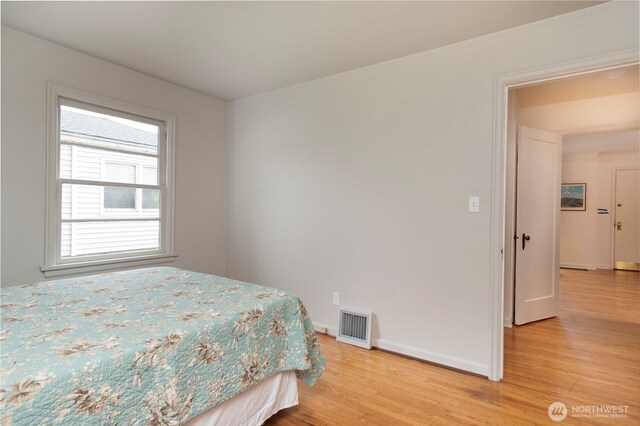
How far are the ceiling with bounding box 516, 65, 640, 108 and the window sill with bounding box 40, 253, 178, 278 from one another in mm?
3915

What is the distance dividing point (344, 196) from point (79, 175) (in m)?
2.33

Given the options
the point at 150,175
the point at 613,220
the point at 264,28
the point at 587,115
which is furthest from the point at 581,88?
the point at 613,220

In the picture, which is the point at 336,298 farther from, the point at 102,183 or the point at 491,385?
the point at 102,183

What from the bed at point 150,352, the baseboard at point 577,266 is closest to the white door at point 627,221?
the baseboard at point 577,266

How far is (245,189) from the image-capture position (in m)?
3.99

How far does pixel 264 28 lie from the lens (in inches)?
96.3

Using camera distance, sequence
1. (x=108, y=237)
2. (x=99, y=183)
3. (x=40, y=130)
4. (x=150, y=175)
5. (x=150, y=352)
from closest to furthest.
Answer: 1. (x=150, y=352)
2. (x=40, y=130)
3. (x=99, y=183)
4. (x=108, y=237)
5. (x=150, y=175)

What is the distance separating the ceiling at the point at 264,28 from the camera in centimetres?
218

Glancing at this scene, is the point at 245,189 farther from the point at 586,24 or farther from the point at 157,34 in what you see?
the point at 586,24

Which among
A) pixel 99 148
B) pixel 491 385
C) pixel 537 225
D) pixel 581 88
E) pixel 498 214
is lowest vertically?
pixel 491 385

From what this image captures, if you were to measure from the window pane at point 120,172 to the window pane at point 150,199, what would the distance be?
6.8 inches

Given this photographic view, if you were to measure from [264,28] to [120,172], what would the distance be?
1.95m

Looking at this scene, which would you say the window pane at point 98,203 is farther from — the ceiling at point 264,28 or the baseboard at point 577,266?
the baseboard at point 577,266

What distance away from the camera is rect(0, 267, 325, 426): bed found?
1055mm
